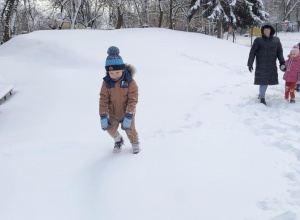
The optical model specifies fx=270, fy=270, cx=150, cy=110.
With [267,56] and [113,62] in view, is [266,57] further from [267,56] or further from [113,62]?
[113,62]

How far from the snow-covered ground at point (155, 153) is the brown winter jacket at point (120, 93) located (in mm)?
779

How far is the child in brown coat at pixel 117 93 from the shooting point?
3.42 m

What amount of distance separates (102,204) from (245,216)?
58.2 inches

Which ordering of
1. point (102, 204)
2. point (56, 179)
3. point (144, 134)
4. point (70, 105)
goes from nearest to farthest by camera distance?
point (102, 204) → point (56, 179) → point (144, 134) → point (70, 105)

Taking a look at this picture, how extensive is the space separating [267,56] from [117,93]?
3.90 meters

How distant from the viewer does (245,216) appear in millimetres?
2656

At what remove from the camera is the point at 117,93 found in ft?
11.8

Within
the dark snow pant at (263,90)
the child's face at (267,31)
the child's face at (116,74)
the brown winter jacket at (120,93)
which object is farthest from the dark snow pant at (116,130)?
the child's face at (267,31)

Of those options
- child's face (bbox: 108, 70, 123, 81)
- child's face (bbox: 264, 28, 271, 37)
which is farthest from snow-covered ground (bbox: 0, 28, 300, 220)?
child's face (bbox: 264, 28, 271, 37)

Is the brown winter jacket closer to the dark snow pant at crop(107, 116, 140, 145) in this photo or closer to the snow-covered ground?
the dark snow pant at crop(107, 116, 140, 145)

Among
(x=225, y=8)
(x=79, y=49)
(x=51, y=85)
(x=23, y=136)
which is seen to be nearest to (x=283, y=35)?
(x=225, y=8)

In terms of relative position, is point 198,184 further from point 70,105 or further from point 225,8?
point 225,8

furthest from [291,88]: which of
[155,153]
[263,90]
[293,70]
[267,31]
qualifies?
[155,153]

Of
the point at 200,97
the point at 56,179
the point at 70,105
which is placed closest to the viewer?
the point at 56,179
